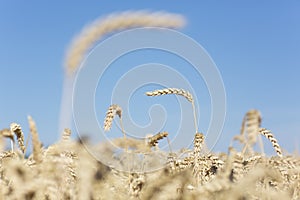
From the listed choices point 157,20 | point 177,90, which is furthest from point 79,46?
point 177,90

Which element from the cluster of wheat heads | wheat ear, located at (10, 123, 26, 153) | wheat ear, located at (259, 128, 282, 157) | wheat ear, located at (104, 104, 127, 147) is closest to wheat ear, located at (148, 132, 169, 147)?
the cluster of wheat heads

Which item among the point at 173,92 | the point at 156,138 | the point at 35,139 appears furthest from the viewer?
the point at 173,92

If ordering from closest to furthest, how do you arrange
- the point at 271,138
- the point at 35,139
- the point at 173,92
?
the point at 35,139 < the point at 271,138 < the point at 173,92

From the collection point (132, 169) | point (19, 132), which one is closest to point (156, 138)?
point (132, 169)

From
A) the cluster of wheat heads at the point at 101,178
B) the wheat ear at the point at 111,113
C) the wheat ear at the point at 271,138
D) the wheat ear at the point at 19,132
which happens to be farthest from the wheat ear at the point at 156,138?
the wheat ear at the point at 19,132

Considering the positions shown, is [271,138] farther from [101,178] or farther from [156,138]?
[101,178]

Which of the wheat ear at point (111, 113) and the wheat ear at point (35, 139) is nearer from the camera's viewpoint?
the wheat ear at point (35, 139)

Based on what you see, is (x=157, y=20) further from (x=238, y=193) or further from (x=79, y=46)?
(x=238, y=193)

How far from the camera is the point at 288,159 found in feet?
7.64

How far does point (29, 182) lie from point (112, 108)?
3.17 feet

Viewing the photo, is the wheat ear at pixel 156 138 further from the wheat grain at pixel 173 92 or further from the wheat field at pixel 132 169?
the wheat grain at pixel 173 92

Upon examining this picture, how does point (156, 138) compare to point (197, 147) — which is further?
point (197, 147)

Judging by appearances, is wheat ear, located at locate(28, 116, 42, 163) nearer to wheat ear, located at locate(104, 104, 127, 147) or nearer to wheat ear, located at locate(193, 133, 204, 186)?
wheat ear, located at locate(104, 104, 127, 147)

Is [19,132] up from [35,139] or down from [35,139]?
up
